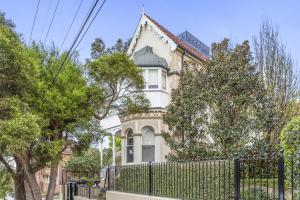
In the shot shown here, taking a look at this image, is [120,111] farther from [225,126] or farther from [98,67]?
[225,126]

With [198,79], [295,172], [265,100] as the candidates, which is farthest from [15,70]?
[295,172]

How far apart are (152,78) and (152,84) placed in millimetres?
344

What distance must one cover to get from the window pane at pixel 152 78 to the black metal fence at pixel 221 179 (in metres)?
8.34

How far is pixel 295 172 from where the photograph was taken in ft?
23.5

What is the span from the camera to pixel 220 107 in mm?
14578

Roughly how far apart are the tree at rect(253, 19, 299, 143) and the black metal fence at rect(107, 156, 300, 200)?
6.15 metres

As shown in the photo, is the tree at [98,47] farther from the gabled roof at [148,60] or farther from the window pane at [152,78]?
the window pane at [152,78]

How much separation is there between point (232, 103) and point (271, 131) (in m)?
2.05

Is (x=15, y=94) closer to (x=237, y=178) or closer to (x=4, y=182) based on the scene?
(x=4, y=182)

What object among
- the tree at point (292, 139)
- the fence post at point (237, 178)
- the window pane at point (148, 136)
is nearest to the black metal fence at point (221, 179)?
the fence post at point (237, 178)

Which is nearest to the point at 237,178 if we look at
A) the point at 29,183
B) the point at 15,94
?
the point at 15,94

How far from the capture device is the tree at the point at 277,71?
16141 mm

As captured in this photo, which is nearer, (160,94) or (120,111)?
(120,111)

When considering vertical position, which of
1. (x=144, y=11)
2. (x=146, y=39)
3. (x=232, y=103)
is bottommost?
(x=232, y=103)
